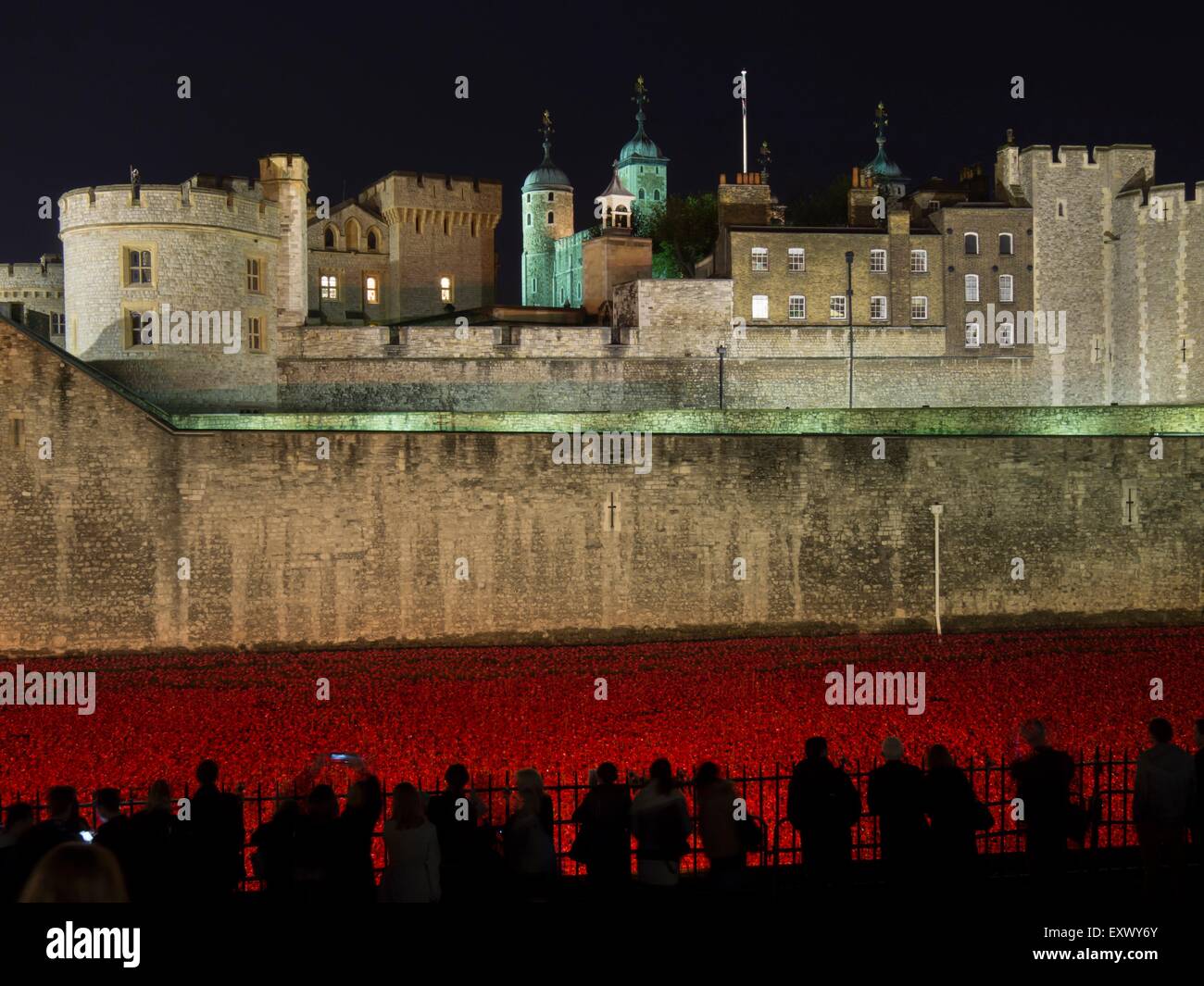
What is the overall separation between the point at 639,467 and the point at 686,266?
117 feet

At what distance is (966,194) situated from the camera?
175 feet

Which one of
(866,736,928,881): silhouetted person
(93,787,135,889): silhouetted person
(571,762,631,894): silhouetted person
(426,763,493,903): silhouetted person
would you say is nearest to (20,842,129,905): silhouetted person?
(93,787,135,889): silhouetted person

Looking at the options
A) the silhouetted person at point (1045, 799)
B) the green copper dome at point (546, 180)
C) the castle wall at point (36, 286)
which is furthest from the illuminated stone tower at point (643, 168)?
the silhouetted person at point (1045, 799)

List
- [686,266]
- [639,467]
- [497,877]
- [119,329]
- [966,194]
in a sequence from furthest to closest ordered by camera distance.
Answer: [686,266] < [966,194] < [119,329] < [639,467] < [497,877]

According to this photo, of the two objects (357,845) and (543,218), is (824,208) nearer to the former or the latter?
(543,218)

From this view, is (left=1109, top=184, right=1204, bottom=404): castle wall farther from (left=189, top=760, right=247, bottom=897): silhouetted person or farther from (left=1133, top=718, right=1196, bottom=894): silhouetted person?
(left=189, top=760, right=247, bottom=897): silhouetted person

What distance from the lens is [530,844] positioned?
1052 cm

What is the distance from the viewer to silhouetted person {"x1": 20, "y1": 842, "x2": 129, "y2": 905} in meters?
6.08

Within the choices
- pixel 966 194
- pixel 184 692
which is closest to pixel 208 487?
pixel 184 692

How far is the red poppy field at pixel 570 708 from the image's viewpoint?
61.5ft

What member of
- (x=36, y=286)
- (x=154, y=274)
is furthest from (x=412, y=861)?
(x=36, y=286)

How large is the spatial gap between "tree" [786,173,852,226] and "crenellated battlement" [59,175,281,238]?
119 ft

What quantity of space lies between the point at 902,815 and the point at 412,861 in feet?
12.1
